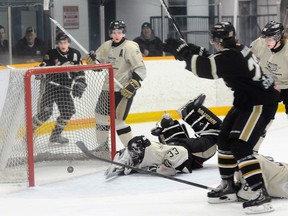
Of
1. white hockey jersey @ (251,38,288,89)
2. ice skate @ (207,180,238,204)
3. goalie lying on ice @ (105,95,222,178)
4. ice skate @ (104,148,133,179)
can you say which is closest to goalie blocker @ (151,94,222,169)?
goalie lying on ice @ (105,95,222,178)

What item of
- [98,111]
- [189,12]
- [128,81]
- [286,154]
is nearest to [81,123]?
[98,111]

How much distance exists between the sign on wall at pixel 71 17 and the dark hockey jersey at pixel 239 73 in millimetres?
4465

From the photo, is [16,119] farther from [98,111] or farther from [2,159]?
[98,111]

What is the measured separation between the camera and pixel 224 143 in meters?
4.81

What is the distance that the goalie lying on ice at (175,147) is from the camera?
5742mm

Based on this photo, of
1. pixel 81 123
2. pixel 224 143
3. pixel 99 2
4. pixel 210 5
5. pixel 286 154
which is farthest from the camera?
pixel 210 5

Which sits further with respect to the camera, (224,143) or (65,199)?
(65,199)

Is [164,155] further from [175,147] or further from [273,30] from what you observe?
[273,30]

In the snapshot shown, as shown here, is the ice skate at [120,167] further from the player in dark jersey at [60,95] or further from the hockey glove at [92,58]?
the hockey glove at [92,58]

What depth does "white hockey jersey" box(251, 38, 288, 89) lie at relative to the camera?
6.61 meters

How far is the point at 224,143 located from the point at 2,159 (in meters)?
1.62

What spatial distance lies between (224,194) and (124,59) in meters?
2.12

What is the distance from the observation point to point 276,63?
665 centimetres

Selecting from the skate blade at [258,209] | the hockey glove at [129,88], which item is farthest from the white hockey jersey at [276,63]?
the skate blade at [258,209]
